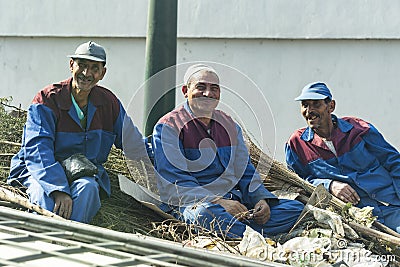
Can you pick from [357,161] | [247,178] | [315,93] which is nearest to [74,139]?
[247,178]

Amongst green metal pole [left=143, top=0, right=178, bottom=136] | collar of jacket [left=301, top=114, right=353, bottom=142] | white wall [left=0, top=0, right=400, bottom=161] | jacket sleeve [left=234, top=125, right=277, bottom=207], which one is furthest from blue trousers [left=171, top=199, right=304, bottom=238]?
white wall [left=0, top=0, right=400, bottom=161]

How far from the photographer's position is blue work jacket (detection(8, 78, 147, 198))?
411 cm

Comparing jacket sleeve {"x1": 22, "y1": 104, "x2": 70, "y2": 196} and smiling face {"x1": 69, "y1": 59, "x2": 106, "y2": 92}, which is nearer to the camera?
jacket sleeve {"x1": 22, "y1": 104, "x2": 70, "y2": 196}

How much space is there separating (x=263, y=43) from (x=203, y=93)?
11.3 feet

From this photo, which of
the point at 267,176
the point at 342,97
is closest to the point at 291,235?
the point at 267,176

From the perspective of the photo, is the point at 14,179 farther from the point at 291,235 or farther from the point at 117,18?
the point at 117,18

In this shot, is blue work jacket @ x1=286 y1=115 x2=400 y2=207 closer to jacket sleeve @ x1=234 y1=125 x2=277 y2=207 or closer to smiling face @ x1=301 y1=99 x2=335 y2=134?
smiling face @ x1=301 y1=99 x2=335 y2=134

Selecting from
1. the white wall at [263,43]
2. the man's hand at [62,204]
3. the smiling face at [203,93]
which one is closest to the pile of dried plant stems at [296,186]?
A: the smiling face at [203,93]

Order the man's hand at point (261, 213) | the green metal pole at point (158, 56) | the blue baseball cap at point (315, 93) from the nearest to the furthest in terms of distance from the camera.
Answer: the man's hand at point (261, 213)
the blue baseball cap at point (315, 93)
the green metal pole at point (158, 56)

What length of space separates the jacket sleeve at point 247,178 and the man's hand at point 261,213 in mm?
92

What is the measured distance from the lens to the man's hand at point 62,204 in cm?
399

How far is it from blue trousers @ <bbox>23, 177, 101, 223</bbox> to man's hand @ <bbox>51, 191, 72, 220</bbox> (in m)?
0.02

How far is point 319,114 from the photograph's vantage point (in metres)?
4.97

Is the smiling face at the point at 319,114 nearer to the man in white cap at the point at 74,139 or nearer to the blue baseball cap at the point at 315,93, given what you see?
the blue baseball cap at the point at 315,93
